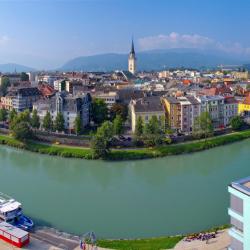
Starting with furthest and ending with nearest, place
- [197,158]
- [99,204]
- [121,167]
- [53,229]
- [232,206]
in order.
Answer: [197,158]
[121,167]
[99,204]
[53,229]
[232,206]

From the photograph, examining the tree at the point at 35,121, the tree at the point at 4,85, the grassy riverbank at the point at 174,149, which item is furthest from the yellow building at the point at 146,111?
the tree at the point at 4,85

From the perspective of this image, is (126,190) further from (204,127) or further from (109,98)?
(109,98)

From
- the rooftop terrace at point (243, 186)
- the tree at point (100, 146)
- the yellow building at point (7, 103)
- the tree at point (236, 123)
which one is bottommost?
the tree at point (100, 146)

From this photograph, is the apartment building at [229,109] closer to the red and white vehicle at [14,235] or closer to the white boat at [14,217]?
the white boat at [14,217]

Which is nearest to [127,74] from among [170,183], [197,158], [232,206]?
[197,158]

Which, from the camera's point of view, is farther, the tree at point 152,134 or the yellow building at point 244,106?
the yellow building at point 244,106

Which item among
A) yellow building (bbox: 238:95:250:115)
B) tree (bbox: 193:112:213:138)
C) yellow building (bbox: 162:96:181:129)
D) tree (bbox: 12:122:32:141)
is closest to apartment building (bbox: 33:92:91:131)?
tree (bbox: 12:122:32:141)

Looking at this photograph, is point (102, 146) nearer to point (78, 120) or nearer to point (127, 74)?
point (78, 120)
